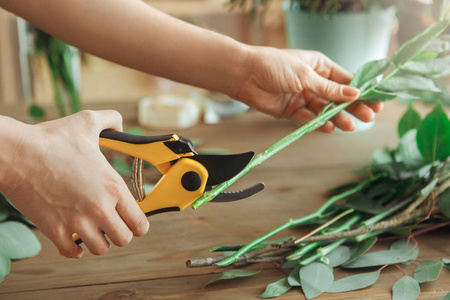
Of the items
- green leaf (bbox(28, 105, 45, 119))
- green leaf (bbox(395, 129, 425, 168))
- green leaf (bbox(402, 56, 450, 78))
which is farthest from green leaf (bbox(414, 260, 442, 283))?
green leaf (bbox(28, 105, 45, 119))

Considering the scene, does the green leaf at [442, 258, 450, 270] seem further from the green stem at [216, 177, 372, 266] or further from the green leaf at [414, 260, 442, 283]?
the green stem at [216, 177, 372, 266]

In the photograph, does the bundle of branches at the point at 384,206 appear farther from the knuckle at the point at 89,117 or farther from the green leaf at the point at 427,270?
the knuckle at the point at 89,117

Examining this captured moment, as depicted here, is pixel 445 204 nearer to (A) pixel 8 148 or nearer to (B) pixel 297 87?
(B) pixel 297 87

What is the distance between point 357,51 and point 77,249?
0.88 m

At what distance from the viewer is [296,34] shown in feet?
3.96

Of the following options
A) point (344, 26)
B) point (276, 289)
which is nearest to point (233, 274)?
point (276, 289)

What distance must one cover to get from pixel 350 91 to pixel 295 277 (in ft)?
1.05

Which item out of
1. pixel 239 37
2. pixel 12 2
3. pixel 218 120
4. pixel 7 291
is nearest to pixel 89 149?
pixel 7 291

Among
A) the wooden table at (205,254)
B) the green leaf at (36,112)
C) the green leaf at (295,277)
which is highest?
the green leaf at (295,277)

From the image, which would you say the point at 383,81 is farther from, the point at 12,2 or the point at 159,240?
the point at 12,2

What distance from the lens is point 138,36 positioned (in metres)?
0.78

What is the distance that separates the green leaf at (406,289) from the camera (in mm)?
553

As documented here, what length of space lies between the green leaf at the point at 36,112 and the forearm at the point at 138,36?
1.50 ft

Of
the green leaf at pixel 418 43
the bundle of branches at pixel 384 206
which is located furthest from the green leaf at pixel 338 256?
the green leaf at pixel 418 43
